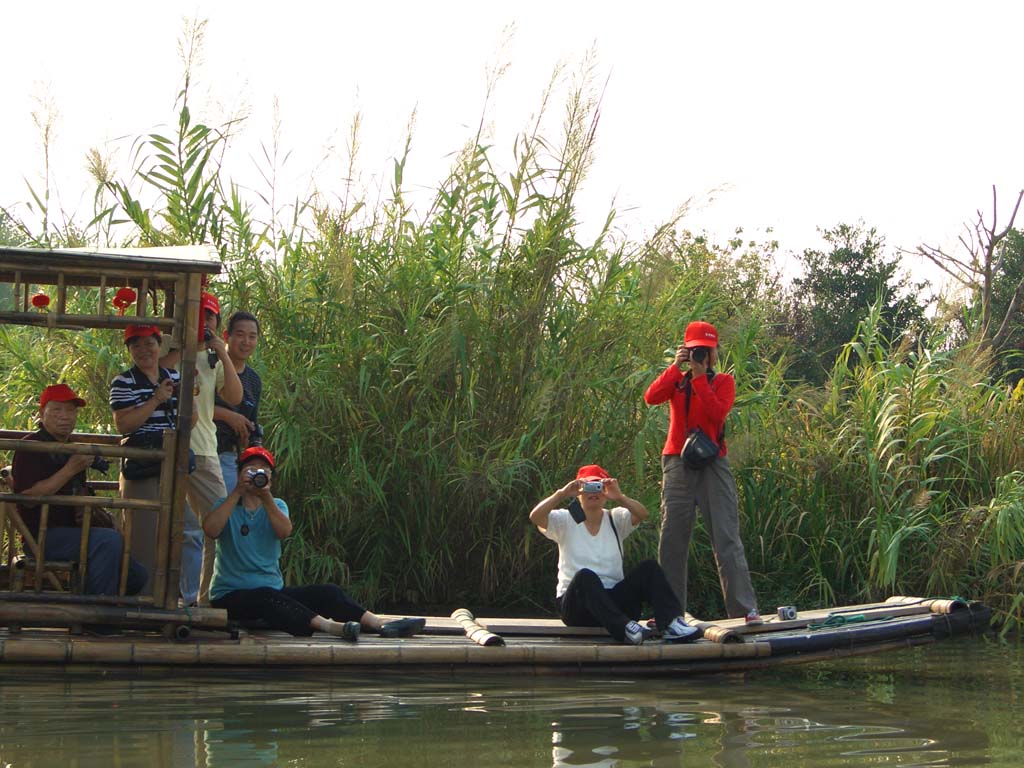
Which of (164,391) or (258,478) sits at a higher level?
(164,391)

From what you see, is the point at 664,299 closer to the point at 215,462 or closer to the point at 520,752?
the point at 215,462

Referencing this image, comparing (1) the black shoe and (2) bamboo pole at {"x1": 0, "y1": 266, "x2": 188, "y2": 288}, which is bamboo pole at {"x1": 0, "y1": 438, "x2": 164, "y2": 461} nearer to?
(2) bamboo pole at {"x1": 0, "y1": 266, "x2": 188, "y2": 288}

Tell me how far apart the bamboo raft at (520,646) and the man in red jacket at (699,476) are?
0.96ft

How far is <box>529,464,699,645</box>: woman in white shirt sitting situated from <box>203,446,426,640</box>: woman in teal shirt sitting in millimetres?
1037

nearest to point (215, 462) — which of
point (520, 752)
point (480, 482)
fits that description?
point (480, 482)

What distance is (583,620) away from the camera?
20.1 ft

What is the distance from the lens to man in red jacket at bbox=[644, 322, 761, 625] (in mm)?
6430

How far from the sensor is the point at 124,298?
537 centimetres

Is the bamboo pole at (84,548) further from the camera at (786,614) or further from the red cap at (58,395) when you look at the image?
the camera at (786,614)

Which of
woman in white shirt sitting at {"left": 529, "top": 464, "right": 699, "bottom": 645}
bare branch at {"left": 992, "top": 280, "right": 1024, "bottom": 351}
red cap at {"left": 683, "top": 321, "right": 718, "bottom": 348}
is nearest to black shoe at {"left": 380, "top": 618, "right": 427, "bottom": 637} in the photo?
woman in white shirt sitting at {"left": 529, "top": 464, "right": 699, "bottom": 645}

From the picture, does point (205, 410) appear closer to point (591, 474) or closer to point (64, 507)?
point (64, 507)

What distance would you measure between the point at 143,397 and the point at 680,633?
262cm

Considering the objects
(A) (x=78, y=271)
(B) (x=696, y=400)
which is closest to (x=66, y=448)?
(A) (x=78, y=271)

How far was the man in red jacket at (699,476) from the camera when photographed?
6430 mm
